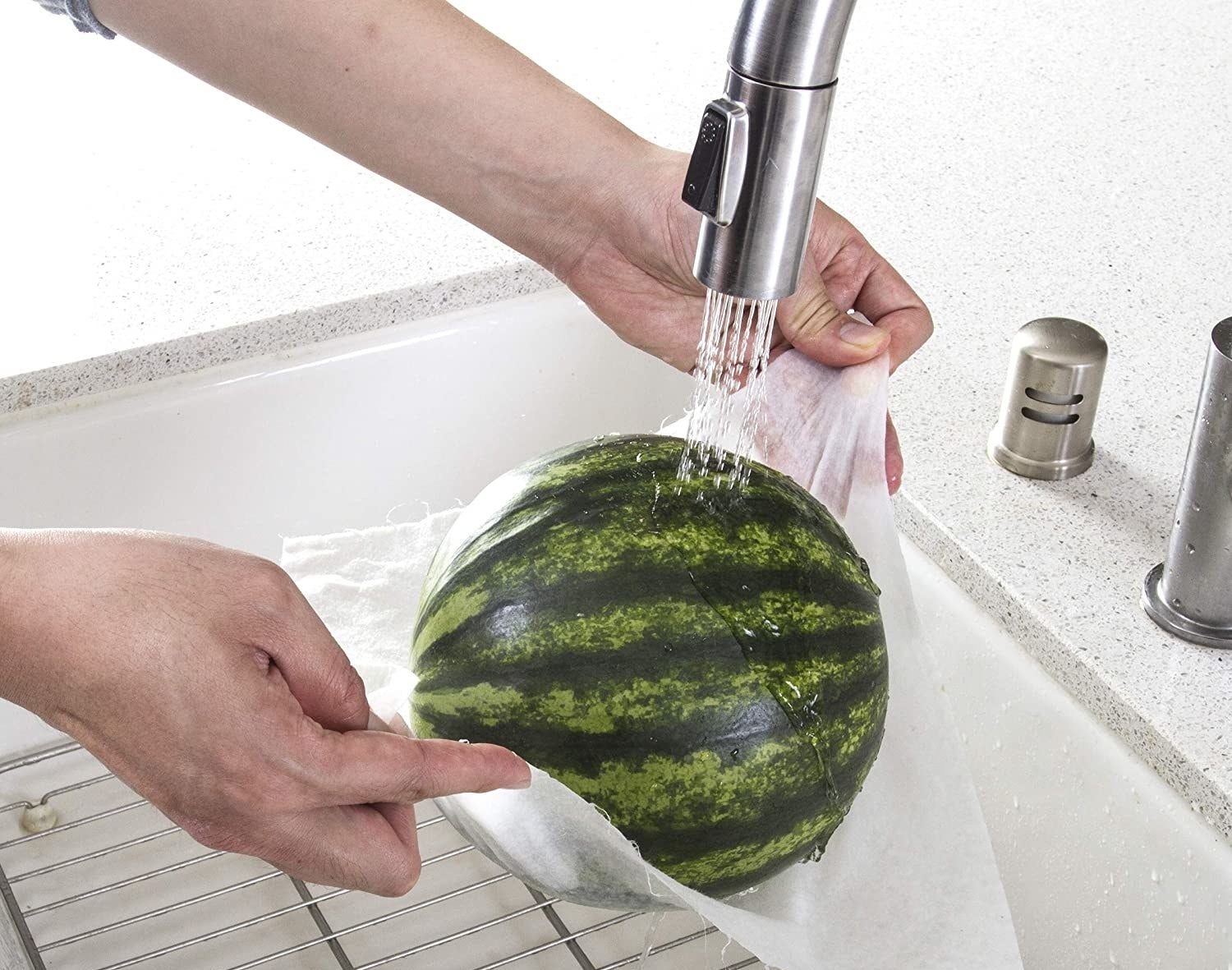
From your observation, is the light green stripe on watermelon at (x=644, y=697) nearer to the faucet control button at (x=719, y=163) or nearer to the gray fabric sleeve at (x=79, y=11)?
the faucet control button at (x=719, y=163)

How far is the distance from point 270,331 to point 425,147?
0.34 meters

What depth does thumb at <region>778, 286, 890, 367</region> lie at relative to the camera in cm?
121

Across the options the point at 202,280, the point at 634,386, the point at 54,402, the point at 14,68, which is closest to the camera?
the point at 54,402

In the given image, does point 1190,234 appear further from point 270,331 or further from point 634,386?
point 270,331

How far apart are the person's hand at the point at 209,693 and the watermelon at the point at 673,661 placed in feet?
0.21

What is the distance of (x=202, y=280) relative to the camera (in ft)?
5.24

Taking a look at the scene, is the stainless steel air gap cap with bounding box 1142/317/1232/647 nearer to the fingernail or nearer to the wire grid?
the fingernail

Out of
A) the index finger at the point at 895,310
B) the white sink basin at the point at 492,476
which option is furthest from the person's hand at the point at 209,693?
the index finger at the point at 895,310

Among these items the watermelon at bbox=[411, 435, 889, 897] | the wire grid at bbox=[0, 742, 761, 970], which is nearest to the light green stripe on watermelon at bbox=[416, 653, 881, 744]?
the watermelon at bbox=[411, 435, 889, 897]

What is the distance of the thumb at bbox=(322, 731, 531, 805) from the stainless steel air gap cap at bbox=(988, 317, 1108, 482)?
24.5 inches

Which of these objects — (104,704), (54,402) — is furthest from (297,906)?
(54,402)

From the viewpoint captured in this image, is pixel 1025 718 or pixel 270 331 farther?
pixel 270 331

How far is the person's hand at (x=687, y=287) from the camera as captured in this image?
1.22 meters

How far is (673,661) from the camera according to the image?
2.86 feet
